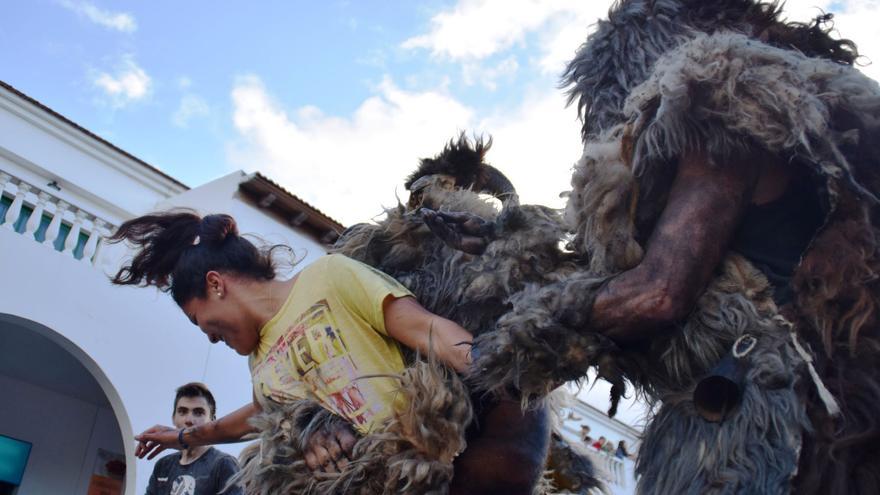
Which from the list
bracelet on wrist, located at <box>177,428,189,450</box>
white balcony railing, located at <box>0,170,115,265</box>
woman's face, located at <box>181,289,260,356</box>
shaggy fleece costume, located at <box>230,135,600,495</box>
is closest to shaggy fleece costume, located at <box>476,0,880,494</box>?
shaggy fleece costume, located at <box>230,135,600,495</box>

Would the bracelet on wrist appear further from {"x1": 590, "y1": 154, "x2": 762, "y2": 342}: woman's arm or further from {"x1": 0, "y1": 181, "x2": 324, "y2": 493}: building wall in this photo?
{"x1": 0, "y1": 181, "x2": 324, "y2": 493}: building wall

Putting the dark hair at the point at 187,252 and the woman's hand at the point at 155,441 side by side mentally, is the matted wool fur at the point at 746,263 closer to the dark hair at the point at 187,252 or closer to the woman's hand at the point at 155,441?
the dark hair at the point at 187,252

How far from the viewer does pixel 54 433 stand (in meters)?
8.56

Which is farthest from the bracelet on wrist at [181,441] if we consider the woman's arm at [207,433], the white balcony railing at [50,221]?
the white balcony railing at [50,221]

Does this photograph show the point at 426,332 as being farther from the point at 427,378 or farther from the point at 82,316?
the point at 82,316

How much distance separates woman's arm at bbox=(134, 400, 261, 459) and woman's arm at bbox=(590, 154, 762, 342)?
116 cm

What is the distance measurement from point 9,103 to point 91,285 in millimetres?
1860

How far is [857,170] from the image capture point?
121 cm

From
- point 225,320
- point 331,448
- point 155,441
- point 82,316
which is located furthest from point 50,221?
point 331,448

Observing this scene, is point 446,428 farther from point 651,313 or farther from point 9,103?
point 9,103

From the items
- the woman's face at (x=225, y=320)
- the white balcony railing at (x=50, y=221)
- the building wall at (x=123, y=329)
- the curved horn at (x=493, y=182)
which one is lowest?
the woman's face at (x=225, y=320)

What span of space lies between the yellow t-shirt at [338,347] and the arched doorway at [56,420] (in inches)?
252

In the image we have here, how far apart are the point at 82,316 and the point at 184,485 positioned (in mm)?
4334

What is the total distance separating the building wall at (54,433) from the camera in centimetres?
828
